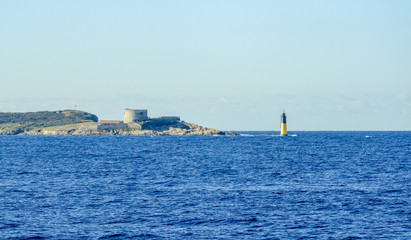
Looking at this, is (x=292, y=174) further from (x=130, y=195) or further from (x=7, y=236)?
(x=7, y=236)

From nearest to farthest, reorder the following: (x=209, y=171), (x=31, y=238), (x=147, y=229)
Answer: (x=31, y=238) → (x=147, y=229) → (x=209, y=171)

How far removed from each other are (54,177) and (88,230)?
28363 mm

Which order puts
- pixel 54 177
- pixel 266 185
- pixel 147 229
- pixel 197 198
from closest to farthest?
pixel 147 229 < pixel 197 198 < pixel 266 185 < pixel 54 177

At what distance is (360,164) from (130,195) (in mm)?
41596

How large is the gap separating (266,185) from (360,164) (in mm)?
29167

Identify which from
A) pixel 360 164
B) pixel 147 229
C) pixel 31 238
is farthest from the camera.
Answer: pixel 360 164

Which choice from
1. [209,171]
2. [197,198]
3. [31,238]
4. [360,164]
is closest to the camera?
[31,238]

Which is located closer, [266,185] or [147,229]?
[147,229]

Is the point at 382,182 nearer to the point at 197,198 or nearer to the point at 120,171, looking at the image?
the point at 197,198

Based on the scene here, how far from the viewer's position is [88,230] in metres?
31.9

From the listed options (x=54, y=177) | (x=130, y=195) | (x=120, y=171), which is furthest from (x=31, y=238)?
(x=120, y=171)

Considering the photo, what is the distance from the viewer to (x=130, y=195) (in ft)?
147

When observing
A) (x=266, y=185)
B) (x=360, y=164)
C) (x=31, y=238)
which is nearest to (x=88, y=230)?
(x=31, y=238)

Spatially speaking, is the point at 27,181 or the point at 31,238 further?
the point at 27,181
